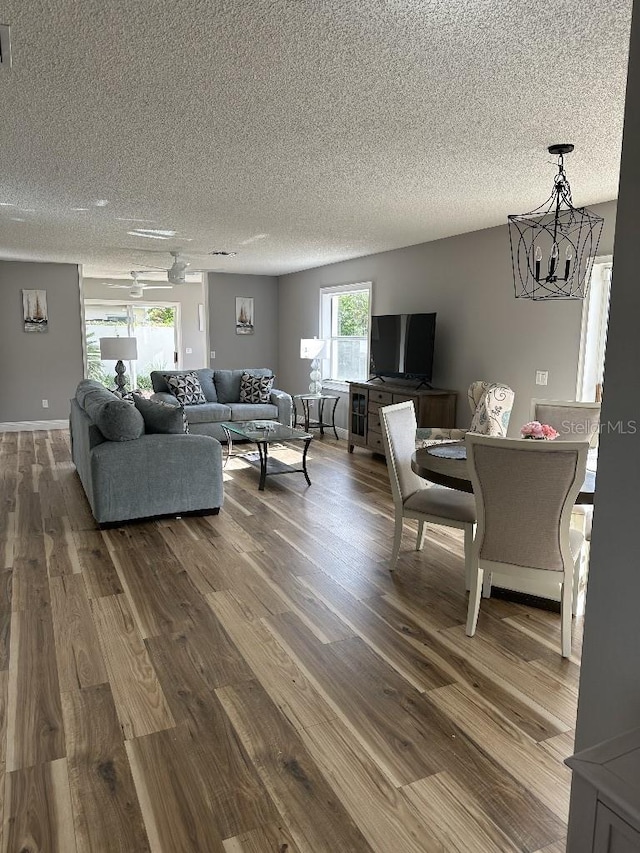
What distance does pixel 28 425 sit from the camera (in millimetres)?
8367

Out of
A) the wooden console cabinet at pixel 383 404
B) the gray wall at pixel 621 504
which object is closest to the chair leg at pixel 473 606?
the gray wall at pixel 621 504

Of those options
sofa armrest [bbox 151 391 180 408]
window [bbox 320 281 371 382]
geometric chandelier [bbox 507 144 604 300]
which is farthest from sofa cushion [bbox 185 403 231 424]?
geometric chandelier [bbox 507 144 604 300]

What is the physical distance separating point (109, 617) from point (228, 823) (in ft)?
4.88

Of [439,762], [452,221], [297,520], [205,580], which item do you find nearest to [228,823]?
[439,762]

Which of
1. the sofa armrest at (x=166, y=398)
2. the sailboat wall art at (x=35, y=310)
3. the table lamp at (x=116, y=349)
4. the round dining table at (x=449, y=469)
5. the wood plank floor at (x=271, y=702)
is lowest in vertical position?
the wood plank floor at (x=271, y=702)

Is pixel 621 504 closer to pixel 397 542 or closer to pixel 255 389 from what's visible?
pixel 397 542

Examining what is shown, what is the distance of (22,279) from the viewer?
26.7 ft

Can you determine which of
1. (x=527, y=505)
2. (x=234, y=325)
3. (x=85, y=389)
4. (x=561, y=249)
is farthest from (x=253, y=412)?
(x=527, y=505)

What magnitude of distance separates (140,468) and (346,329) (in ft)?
14.8

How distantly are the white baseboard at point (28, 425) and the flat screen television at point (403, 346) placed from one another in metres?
4.77

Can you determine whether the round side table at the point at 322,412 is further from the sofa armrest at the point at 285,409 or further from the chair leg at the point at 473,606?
the chair leg at the point at 473,606

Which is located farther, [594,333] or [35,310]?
[35,310]

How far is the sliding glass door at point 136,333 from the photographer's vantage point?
11.9 metres

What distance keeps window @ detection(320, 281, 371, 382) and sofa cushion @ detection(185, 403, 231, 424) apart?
1845 mm
